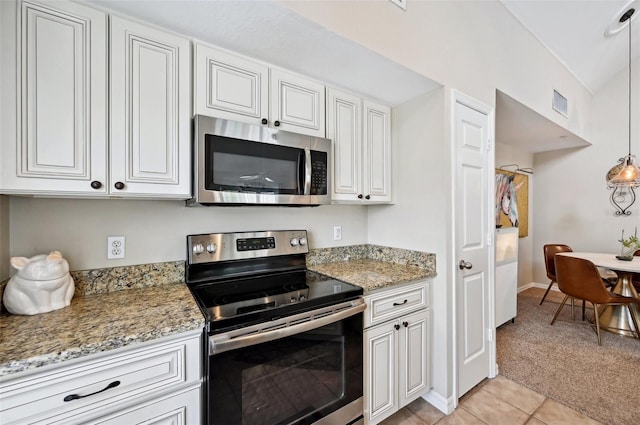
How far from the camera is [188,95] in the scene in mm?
1290

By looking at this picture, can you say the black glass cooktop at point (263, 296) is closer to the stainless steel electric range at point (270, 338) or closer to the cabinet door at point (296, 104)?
the stainless steel electric range at point (270, 338)

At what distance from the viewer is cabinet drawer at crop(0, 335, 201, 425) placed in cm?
76

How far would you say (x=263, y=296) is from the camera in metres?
1.34

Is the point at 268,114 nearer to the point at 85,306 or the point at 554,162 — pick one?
the point at 85,306

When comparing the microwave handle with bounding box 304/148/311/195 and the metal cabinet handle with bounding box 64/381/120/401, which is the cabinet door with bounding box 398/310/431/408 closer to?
the microwave handle with bounding box 304/148/311/195


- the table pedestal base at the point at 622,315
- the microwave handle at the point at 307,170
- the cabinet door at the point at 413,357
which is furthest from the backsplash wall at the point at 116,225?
the table pedestal base at the point at 622,315

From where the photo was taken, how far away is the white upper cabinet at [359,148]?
1.79 meters

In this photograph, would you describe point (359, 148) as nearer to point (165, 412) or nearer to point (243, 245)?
point (243, 245)

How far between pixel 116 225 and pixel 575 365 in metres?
3.47

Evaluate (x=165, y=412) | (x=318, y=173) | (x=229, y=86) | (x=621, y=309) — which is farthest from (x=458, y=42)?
(x=621, y=309)

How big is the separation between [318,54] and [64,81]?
110 centimetres

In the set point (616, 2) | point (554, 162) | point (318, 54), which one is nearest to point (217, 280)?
point (318, 54)

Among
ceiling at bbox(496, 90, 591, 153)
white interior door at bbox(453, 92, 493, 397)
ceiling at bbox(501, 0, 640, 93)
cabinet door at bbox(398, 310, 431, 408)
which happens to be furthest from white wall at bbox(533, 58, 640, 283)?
cabinet door at bbox(398, 310, 431, 408)

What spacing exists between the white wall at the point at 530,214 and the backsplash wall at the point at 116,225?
3.76 meters
